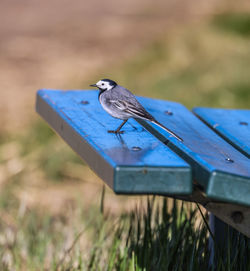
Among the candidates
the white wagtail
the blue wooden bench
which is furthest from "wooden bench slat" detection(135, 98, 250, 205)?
the white wagtail

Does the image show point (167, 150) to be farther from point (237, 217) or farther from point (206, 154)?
A: point (237, 217)

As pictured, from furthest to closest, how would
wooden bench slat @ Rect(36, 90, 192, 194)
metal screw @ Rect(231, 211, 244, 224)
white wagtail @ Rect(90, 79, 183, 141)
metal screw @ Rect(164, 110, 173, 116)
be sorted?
metal screw @ Rect(164, 110, 173, 116) → white wagtail @ Rect(90, 79, 183, 141) → metal screw @ Rect(231, 211, 244, 224) → wooden bench slat @ Rect(36, 90, 192, 194)

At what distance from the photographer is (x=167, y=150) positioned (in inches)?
80.0

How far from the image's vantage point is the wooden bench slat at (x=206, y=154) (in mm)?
1820

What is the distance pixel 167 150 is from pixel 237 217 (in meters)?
0.33

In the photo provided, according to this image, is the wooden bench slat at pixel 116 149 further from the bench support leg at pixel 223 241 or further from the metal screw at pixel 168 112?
the bench support leg at pixel 223 241

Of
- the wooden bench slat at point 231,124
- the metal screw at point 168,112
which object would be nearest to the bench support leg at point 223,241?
the wooden bench slat at point 231,124

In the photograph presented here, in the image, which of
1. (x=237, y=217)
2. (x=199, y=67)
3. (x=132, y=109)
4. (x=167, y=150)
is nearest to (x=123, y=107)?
(x=132, y=109)

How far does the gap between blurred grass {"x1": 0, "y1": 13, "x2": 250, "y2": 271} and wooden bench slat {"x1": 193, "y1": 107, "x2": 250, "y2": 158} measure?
1.30ft

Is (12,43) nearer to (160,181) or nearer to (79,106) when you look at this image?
(79,106)

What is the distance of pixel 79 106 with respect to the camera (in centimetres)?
261

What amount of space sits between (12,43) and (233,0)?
3.67 metres

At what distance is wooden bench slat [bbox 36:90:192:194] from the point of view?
5.91ft

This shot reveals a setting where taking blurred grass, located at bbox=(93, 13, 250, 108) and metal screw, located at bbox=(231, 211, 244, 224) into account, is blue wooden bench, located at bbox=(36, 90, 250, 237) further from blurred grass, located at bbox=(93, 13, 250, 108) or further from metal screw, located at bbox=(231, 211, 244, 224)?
blurred grass, located at bbox=(93, 13, 250, 108)
